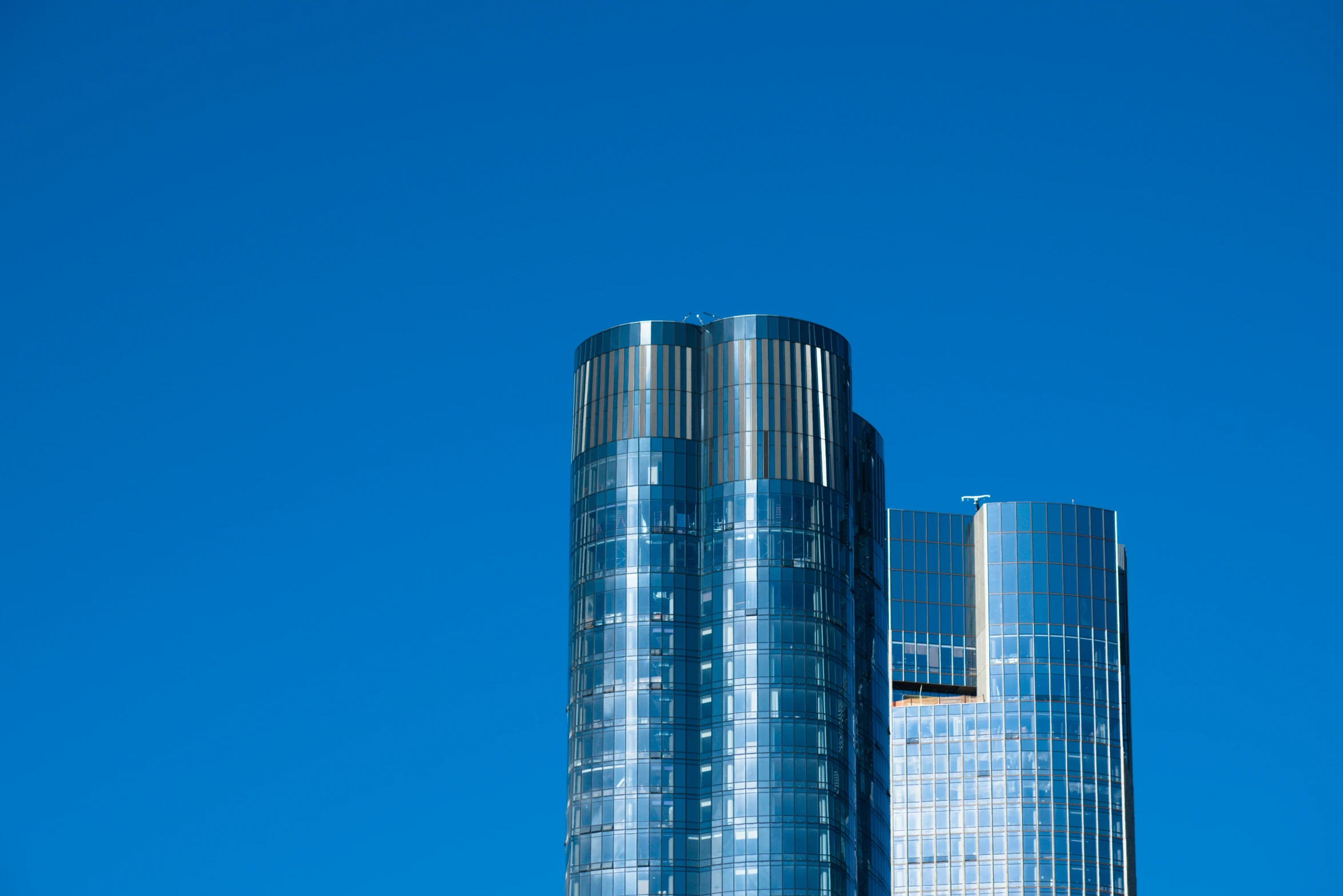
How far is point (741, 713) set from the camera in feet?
652

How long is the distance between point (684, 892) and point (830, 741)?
1836 centimetres

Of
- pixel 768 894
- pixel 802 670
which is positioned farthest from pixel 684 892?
pixel 802 670

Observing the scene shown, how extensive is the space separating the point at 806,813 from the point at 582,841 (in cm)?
1976

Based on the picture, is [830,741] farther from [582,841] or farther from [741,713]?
[582,841]

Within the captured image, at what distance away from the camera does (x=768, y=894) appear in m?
194

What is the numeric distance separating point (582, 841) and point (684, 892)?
1010 centimetres

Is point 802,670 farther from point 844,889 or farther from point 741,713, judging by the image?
point 844,889

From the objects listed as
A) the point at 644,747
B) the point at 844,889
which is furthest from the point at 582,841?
the point at 844,889

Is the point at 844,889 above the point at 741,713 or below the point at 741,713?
below

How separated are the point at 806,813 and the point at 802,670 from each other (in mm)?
12588

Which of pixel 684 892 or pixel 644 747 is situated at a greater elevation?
pixel 644 747

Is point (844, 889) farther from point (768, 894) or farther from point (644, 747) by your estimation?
point (644, 747)

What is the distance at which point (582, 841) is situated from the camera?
198875mm

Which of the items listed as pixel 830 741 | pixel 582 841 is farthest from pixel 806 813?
pixel 582 841
